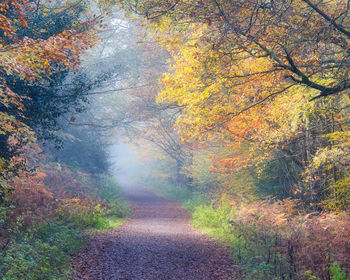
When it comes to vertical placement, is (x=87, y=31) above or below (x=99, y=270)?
above

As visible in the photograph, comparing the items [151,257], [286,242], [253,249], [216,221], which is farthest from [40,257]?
[216,221]

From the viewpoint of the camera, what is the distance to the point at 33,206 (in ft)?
35.7

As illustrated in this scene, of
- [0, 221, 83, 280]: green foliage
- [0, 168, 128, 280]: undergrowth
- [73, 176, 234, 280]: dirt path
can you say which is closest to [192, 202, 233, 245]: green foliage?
[73, 176, 234, 280]: dirt path

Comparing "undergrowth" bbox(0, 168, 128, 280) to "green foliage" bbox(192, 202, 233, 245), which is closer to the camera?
"undergrowth" bbox(0, 168, 128, 280)

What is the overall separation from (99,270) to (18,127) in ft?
13.1

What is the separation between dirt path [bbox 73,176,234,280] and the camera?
7570mm

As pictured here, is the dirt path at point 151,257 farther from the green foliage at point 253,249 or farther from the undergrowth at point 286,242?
the undergrowth at point 286,242

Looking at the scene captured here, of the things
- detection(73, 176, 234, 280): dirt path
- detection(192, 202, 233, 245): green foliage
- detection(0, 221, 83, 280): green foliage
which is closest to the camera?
detection(0, 221, 83, 280): green foliage

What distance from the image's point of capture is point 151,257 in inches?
354

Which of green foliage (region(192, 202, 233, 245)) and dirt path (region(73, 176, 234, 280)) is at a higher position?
green foliage (region(192, 202, 233, 245))

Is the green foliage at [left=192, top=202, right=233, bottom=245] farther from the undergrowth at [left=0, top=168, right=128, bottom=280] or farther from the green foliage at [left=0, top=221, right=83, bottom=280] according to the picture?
the green foliage at [left=0, top=221, right=83, bottom=280]

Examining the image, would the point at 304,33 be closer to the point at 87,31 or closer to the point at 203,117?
the point at 203,117

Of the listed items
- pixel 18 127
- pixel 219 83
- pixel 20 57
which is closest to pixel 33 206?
pixel 18 127

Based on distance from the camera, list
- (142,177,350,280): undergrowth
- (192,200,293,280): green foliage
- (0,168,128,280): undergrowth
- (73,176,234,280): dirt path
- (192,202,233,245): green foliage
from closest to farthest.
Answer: (0,168,128,280): undergrowth < (142,177,350,280): undergrowth < (192,200,293,280): green foliage < (73,176,234,280): dirt path < (192,202,233,245): green foliage
